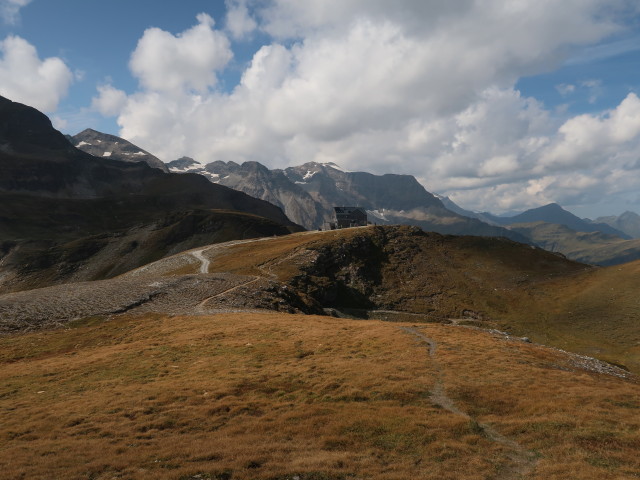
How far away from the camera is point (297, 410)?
85.1ft

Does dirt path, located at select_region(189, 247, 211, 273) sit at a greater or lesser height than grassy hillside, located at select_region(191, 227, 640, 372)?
greater

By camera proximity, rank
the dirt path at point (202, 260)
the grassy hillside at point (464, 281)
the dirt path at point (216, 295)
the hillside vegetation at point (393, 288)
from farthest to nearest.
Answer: the dirt path at point (202, 260) < the grassy hillside at point (464, 281) < the hillside vegetation at point (393, 288) < the dirt path at point (216, 295)

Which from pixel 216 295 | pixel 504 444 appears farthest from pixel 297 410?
pixel 216 295

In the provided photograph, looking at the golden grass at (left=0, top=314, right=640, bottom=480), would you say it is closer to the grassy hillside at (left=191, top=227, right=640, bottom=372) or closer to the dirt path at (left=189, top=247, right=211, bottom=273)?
the grassy hillside at (left=191, top=227, right=640, bottom=372)

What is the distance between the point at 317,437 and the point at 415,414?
7.26 m

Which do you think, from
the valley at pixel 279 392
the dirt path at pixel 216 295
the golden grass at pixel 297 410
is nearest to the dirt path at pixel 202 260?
the dirt path at pixel 216 295

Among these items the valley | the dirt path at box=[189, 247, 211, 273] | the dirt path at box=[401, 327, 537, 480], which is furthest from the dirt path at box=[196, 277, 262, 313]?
the dirt path at box=[401, 327, 537, 480]

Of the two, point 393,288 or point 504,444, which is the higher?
point 504,444

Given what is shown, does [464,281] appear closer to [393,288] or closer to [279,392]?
[393,288]

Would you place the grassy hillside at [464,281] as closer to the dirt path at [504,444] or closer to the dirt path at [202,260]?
the dirt path at [202,260]

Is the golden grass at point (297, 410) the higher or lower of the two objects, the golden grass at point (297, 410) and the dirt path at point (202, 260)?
the lower

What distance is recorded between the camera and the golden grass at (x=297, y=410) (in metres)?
18.8

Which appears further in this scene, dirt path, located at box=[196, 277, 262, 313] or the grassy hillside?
the grassy hillside

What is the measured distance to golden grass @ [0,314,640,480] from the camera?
741 inches
